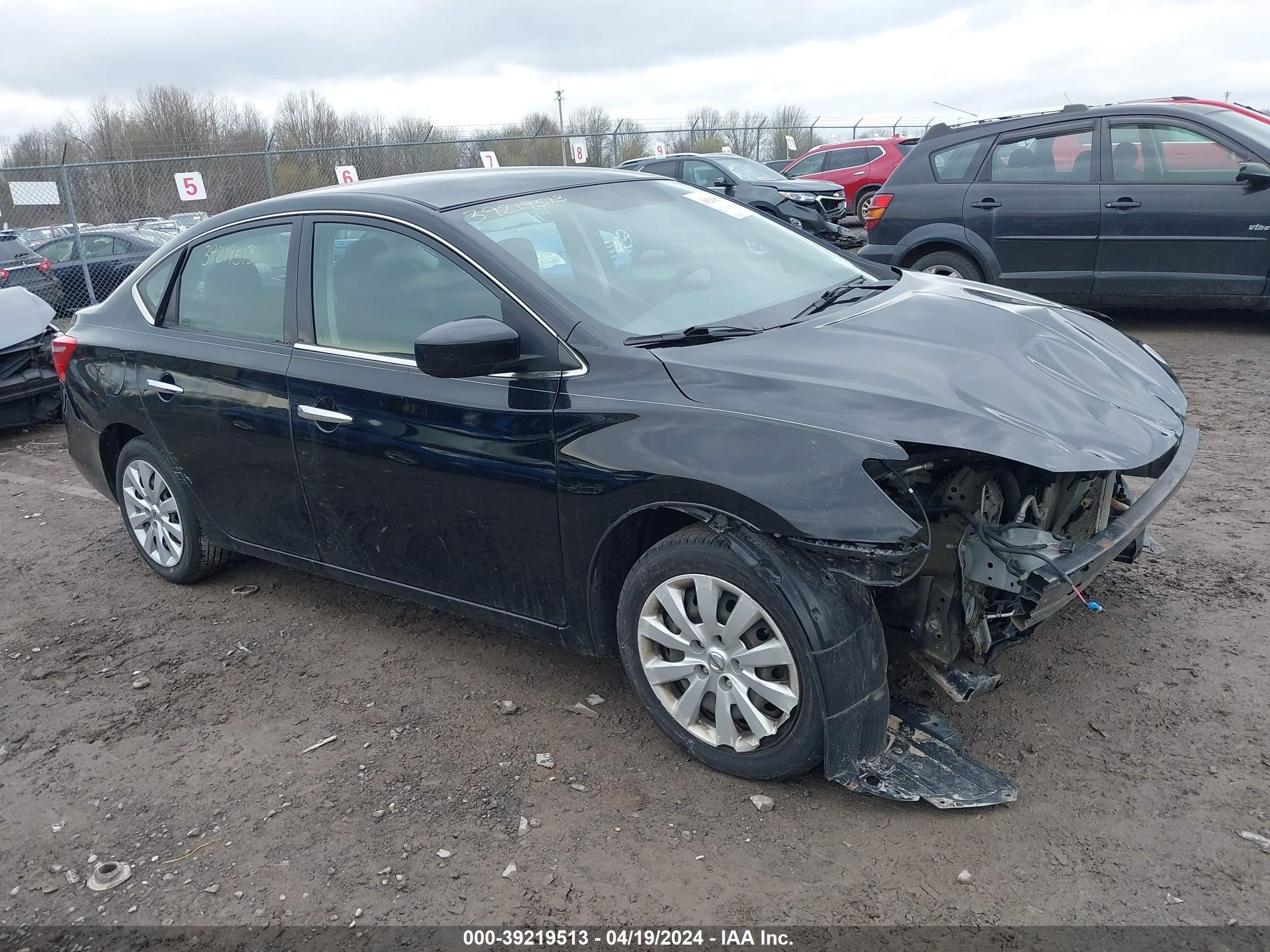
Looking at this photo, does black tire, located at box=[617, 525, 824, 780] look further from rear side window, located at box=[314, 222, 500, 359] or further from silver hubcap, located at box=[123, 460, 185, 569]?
silver hubcap, located at box=[123, 460, 185, 569]

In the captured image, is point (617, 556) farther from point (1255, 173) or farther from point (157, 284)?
point (1255, 173)

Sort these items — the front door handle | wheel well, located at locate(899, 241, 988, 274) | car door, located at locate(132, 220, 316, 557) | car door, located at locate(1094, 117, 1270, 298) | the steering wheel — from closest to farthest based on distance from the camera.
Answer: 1. the steering wheel
2. the front door handle
3. car door, located at locate(132, 220, 316, 557)
4. car door, located at locate(1094, 117, 1270, 298)
5. wheel well, located at locate(899, 241, 988, 274)

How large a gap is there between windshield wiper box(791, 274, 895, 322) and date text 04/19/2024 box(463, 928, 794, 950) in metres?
1.94

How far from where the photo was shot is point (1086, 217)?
7789mm

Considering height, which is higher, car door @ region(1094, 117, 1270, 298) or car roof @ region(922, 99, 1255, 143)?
car roof @ region(922, 99, 1255, 143)

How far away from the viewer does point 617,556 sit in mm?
3148

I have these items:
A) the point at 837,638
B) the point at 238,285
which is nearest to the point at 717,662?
the point at 837,638

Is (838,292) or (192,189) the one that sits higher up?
(192,189)

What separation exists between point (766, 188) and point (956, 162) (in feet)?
19.7

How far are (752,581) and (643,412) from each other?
0.60 meters

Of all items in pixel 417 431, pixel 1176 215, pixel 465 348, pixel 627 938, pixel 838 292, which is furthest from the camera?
pixel 1176 215

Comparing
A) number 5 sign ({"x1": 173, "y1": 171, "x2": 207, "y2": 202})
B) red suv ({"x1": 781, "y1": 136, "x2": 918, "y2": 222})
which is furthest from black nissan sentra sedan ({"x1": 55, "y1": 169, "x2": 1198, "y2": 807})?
red suv ({"x1": 781, "y1": 136, "x2": 918, "y2": 222})

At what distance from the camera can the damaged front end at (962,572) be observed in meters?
2.70

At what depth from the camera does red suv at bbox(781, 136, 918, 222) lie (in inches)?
741
